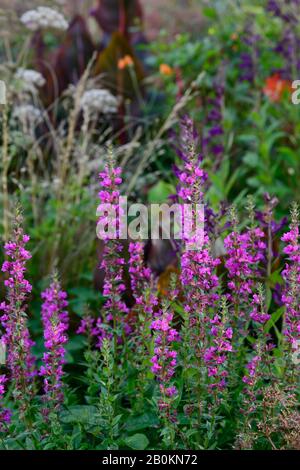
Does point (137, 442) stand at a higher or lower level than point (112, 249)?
lower

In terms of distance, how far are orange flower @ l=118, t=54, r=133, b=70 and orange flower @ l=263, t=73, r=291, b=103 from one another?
0.99 meters

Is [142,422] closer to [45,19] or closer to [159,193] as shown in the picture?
[159,193]

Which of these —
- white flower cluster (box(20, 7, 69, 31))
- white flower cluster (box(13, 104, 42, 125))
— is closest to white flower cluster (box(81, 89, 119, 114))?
white flower cluster (box(13, 104, 42, 125))

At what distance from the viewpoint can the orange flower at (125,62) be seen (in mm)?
5184

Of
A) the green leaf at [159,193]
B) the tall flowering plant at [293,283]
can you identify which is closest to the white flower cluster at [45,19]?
the green leaf at [159,193]

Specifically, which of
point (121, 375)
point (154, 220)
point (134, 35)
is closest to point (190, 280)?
point (121, 375)

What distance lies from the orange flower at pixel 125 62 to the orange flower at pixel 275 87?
99 centimetres

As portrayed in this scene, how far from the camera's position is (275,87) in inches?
212

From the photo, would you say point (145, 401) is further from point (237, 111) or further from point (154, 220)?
point (237, 111)

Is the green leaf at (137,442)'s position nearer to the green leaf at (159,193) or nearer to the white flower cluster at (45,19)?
the green leaf at (159,193)

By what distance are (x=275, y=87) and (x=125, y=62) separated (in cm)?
110

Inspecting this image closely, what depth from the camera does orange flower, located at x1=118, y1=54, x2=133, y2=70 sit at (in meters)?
5.18

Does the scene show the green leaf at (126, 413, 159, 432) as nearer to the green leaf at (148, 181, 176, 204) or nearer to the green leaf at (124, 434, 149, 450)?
the green leaf at (124, 434, 149, 450)

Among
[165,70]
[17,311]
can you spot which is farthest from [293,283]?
[165,70]
